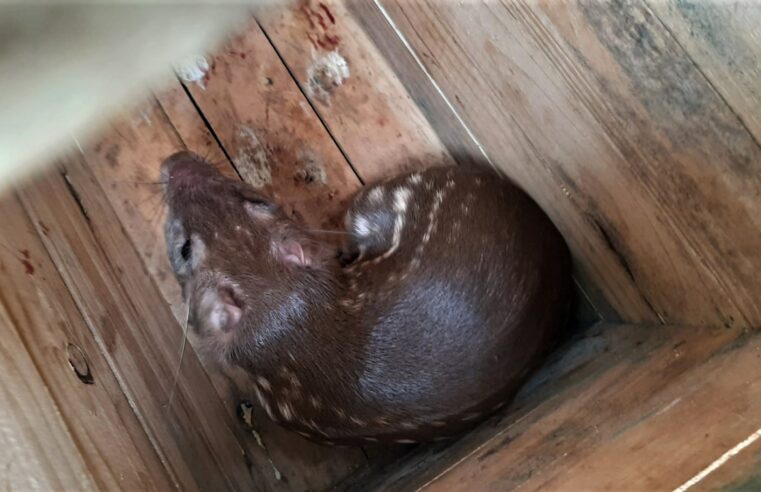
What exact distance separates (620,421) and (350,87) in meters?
1.47

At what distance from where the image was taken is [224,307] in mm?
2012

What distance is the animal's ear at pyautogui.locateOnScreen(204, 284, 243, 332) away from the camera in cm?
201

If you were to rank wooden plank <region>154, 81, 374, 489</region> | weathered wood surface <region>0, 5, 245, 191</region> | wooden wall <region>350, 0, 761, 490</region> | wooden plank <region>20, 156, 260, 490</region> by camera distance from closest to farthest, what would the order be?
wooden wall <region>350, 0, 761, 490</region>
weathered wood surface <region>0, 5, 245, 191</region>
wooden plank <region>20, 156, 260, 490</region>
wooden plank <region>154, 81, 374, 489</region>

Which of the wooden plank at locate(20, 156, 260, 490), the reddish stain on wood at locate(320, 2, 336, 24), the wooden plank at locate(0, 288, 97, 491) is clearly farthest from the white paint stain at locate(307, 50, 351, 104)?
the wooden plank at locate(0, 288, 97, 491)

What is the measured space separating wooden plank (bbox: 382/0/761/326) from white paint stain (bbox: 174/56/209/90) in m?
0.70

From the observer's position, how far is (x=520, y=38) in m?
1.83

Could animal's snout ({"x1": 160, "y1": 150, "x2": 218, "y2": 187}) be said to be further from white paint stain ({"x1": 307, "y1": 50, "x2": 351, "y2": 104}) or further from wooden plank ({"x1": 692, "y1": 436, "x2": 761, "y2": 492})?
wooden plank ({"x1": 692, "y1": 436, "x2": 761, "y2": 492})

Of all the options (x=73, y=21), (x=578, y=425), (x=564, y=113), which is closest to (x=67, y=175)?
(x=73, y=21)

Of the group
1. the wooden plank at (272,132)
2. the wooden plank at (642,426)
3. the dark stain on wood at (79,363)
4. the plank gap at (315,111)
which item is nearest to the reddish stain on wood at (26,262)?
the dark stain on wood at (79,363)

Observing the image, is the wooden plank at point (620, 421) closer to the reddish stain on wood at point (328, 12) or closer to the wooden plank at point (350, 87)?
the wooden plank at point (350, 87)

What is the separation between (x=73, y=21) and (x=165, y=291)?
3.19 ft

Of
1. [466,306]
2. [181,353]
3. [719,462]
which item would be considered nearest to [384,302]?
[466,306]

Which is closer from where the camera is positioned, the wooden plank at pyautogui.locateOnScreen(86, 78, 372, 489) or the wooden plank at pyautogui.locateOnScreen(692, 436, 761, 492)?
the wooden plank at pyautogui.locateOnScreen(692, 436, 761, 492)

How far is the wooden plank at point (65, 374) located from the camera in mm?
1553
